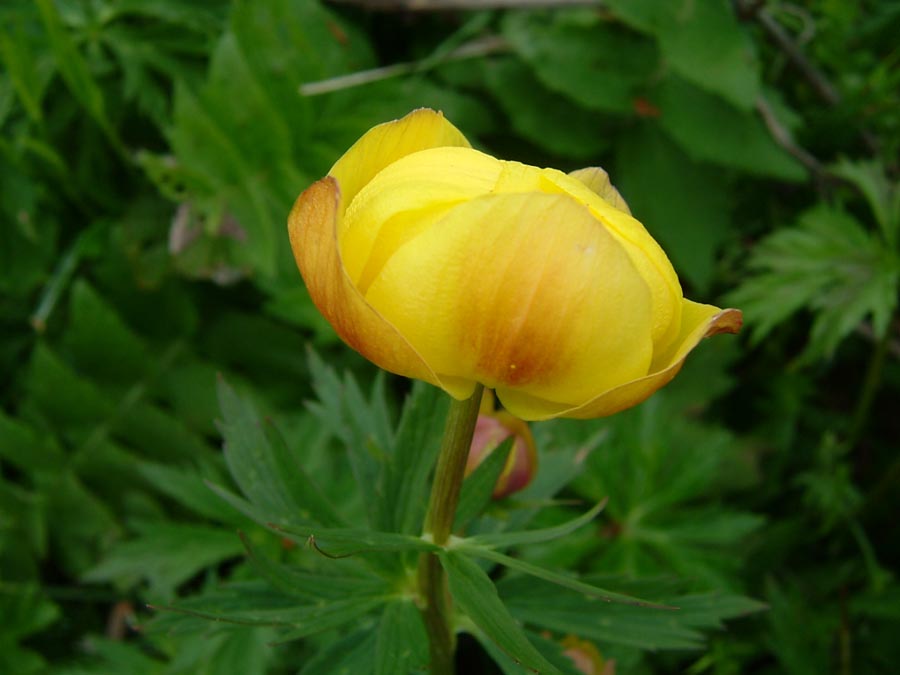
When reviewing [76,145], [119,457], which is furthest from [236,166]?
[119,457]

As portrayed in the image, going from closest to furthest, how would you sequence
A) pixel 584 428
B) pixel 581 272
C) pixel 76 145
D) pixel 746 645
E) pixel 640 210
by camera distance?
pixel 581 272
pixel 746 645
pixel 584 428
pixel 76 145
pixel 640 210

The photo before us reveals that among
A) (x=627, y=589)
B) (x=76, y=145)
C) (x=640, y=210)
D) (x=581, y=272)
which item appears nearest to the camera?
(x=581, y=272)

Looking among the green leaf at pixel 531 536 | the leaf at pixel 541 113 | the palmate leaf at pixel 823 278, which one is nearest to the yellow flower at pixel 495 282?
the green leaf at pixel 531 536

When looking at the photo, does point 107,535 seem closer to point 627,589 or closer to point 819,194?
point 627,589

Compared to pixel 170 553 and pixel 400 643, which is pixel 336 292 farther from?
pixel 170 553

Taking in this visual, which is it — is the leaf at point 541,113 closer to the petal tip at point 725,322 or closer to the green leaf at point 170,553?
the green leaf at point 170,553

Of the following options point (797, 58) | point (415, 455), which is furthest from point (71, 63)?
point (797, 58)

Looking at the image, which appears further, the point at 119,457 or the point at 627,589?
the point at 119,457

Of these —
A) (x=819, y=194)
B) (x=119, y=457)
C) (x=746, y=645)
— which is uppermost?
(x=819, y=194)
